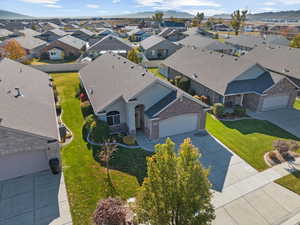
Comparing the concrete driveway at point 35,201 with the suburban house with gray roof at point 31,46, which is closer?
the concrete driveway at point 35,201

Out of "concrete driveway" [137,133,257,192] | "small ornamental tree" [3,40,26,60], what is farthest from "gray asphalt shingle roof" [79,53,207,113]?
"small ornamental tree" [3,40,26,60]

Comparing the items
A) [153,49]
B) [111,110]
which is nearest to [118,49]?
[153,49]

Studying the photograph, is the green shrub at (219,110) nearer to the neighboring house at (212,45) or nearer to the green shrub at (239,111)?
the green shrub at (239,111)

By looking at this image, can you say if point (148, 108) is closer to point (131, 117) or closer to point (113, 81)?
point (131, 117)

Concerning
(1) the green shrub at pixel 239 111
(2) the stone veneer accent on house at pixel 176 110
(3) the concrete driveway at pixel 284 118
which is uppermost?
(2) the stone veneer accent on house at pixel 176 110

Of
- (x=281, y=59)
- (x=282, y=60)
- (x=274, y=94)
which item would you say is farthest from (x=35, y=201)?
(x=281, y=59)

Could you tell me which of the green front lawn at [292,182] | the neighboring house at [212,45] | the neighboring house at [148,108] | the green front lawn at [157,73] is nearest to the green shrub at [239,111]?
the neighboring house at [148,108]

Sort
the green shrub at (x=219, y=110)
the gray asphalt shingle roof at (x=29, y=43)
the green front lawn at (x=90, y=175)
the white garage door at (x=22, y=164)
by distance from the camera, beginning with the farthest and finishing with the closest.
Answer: the gray asphalt shingle roof at (x=29, y=43)
the green shrub at (x=219, y=110)
the white garage door at (x=22, y=164)
the green front lawn at (x=90, y=175)

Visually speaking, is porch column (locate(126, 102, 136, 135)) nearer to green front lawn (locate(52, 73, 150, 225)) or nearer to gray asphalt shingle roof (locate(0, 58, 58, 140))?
green front lawn (locate(52, 73, 150, 225))

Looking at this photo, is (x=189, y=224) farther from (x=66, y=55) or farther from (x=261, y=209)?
(x=66, y=55)
